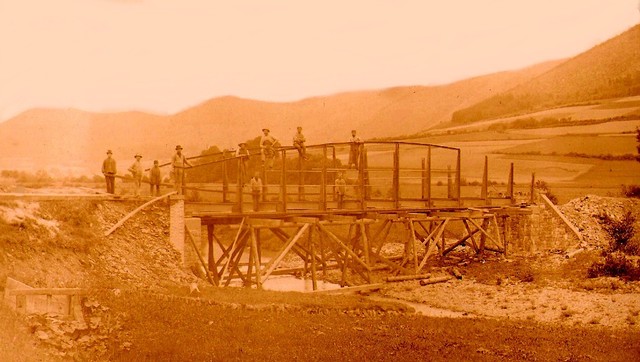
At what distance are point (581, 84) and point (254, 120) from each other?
2006 inches

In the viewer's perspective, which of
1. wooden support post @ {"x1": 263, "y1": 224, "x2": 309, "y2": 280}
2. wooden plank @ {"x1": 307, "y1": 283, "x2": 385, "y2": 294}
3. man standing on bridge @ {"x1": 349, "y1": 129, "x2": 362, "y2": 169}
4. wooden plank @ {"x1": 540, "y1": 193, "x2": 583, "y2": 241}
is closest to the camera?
wooden plank @ {"x1": 307, "y1": 283, "x2": 385, "y2": 294}

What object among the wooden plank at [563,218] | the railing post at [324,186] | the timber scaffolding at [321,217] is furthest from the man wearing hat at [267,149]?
the wooden plank at [563,218]

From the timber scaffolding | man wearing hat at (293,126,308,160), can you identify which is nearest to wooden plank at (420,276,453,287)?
the timber scaffolding

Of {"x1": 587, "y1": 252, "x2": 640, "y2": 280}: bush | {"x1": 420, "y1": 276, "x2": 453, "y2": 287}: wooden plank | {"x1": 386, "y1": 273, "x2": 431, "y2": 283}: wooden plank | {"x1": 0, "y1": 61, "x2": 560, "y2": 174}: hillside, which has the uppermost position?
{"x1": 0, "y1": 61, "x2": 560, "y2": 174}: hillside

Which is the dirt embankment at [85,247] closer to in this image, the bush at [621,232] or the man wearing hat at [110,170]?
the man wearing hat at [110,170]

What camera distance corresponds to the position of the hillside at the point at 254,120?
225ft

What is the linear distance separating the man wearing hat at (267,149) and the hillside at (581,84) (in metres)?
26.9

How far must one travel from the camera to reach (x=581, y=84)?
51250 mm

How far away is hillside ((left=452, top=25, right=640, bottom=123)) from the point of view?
145 ft

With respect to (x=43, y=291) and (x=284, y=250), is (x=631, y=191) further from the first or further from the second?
(x=43, y=291)

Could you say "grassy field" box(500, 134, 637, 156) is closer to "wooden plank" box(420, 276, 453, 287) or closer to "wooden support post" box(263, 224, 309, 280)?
"wooden plank" box(420, 276, 453, 287)

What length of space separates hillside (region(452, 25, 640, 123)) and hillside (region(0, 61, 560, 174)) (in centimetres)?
1145

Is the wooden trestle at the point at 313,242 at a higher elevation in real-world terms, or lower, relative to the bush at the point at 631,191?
lower

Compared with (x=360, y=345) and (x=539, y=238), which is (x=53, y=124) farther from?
(x=360, y=345)
